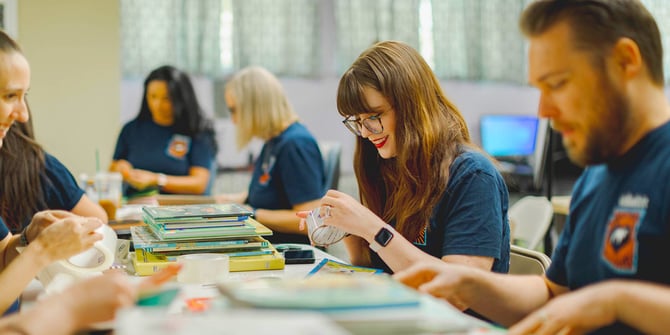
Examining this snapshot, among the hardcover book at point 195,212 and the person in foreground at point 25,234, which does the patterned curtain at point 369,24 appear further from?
the person in foreground at point 25,234

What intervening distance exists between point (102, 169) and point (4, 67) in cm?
→ 242

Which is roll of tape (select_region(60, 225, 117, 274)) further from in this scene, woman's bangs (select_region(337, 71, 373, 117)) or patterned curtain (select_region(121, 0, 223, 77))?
patterned curtain (select_region(121, 0, 223, 77))

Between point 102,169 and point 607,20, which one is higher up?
point 607,20

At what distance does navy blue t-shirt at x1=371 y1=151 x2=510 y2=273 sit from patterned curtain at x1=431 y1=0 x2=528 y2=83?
3.83 m

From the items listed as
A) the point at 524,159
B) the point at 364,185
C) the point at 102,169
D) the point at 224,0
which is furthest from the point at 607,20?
the point at 524,159

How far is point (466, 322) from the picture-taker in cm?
84

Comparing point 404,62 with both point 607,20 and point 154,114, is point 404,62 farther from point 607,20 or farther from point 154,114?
point 154,114

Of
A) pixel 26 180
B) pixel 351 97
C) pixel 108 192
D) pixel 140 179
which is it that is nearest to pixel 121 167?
pixel 140 179

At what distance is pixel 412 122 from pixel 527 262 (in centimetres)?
49

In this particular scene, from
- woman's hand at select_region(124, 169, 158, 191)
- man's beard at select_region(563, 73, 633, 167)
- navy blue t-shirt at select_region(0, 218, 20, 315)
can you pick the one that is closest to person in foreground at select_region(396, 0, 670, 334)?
man's beard at select_region(563, 73, 633, 167)

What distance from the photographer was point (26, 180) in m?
2.15

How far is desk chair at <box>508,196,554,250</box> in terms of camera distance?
302 centimetres

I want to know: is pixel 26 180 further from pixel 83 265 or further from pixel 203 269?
pixel 203 269

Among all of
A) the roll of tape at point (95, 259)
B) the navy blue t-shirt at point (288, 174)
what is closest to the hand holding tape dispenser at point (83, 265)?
the roll of tape at point (95, 259)
